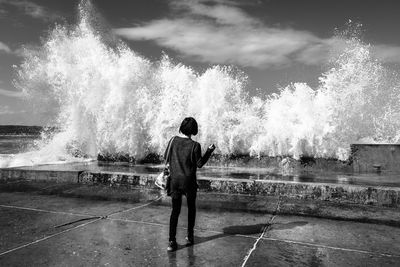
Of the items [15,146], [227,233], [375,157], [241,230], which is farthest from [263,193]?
[15,146]

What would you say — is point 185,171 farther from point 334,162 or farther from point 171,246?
point 334,162

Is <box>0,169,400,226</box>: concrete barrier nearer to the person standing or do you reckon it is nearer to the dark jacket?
the person standing

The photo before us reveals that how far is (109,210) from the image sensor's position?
470 centimetres

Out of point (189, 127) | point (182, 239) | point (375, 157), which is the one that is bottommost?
point (182, 239)

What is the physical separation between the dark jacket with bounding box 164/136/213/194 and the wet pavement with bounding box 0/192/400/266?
0.57 metres

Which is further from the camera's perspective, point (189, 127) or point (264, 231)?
point (264, 231)

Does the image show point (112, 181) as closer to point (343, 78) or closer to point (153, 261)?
point (153, 261)

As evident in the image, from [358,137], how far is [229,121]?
9.97 feet

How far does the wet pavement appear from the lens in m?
2.99

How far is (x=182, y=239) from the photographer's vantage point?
3.55 metres

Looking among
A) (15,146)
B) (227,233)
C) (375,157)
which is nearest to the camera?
(227,233)

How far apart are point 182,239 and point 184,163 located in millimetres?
794

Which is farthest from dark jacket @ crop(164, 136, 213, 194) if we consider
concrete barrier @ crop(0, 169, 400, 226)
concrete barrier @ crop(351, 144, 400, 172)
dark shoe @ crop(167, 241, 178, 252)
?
concrete barrier @ crop(351, 144, 400, 172)

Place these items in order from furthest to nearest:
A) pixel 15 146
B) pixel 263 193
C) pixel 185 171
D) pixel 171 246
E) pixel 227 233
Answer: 1. pixel 15 146
2. pixel 263 193
3. pixel 227 233
4. pixel 185 171
5. pixel 171 246
